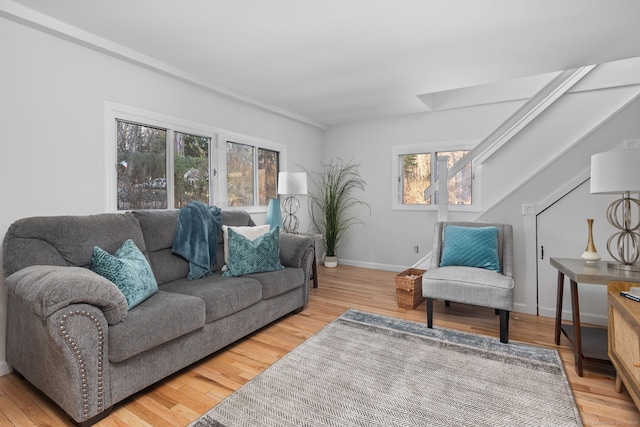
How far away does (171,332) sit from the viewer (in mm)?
Answer: 1928

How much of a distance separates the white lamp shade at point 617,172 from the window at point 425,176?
7.33 ft

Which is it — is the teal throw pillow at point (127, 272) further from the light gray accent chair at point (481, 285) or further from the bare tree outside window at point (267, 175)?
the bare tree outside window at point (267, 175)

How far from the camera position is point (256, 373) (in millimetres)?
2127

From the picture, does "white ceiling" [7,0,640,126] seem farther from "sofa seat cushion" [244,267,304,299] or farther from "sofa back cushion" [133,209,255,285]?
"sofa seat cushion" [244,267,304,299]

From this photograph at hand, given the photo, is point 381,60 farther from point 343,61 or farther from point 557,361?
point 557,361

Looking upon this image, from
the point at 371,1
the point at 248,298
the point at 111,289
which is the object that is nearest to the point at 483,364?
the point at 248,298

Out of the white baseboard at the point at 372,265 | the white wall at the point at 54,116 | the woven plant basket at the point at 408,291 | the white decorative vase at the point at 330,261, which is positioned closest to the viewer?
the white wall at the point at 54,116

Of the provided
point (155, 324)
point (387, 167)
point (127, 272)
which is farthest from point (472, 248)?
point (127, 272)

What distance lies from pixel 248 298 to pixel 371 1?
2218 millimetres

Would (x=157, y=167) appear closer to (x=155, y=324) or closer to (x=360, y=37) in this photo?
(x=155, y=324)

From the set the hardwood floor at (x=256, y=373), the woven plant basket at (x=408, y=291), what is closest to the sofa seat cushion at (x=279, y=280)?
the hardwood floor at (x=256, y=373)

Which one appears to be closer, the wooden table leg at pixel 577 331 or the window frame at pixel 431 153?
the wooden table leg at pixel 577 331

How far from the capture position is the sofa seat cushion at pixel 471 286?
2.49m

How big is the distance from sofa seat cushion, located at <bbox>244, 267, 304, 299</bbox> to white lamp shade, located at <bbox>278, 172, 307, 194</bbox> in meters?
1.28
